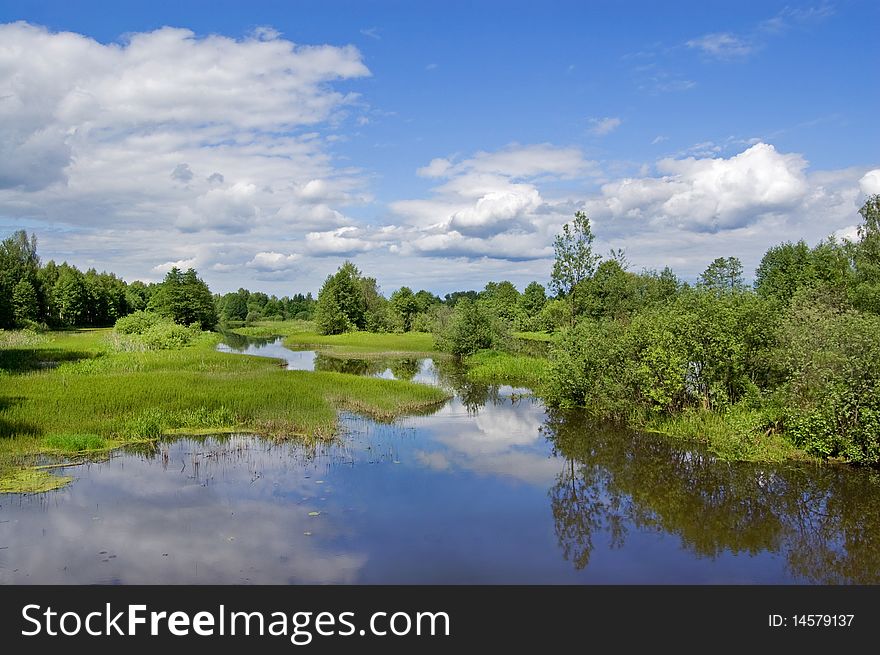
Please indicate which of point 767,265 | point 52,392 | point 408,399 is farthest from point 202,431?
point 767,265

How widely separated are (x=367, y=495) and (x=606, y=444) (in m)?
10.1

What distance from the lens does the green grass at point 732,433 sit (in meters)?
18.7

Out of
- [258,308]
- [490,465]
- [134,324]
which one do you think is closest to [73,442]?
[490,465]

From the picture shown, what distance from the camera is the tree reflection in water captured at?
12344mm

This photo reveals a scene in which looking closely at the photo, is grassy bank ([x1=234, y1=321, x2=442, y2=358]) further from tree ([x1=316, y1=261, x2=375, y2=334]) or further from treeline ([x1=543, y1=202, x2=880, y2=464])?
treeline ([x1=543, y1=202, x2=880, y2=464])

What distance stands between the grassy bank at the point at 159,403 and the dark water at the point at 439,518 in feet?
5.73

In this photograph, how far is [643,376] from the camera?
2358 centimetres

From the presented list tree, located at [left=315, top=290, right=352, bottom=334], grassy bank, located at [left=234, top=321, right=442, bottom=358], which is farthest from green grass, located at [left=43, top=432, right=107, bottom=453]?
tree, located at [left=315, top=290, right=352, bottom=334]

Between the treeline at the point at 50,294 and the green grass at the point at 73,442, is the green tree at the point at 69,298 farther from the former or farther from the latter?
the green grass at the point at 73,442

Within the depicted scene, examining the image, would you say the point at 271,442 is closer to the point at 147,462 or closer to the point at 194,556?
the point at 147,462

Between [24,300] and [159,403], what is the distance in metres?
71.6

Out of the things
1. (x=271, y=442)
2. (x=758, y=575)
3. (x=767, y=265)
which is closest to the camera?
(x=758, y=575)

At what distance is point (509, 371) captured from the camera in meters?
43.6

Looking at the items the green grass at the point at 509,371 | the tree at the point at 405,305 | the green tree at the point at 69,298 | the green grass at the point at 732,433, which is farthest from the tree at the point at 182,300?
the green grass at the point at 732,433
